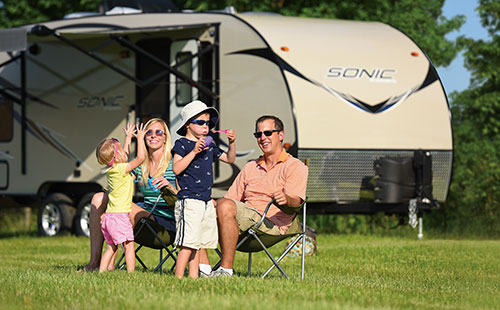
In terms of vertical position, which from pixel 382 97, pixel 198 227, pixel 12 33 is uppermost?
pixel 12 33

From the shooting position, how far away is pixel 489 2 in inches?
974

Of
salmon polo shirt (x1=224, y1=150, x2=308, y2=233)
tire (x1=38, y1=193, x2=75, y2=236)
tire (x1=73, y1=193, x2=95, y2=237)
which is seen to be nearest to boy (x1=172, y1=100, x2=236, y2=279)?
salmon polo shirt (x1=224, y1=150, x2=308, y2=233)

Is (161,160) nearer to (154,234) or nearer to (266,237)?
(154,234)

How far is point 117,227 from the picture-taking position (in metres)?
8.19

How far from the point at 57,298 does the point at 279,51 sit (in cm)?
686

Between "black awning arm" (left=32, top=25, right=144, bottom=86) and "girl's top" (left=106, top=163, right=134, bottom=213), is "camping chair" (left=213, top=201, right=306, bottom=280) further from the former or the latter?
"black awning arm" (left=32, top=25, right=144, bottom=86)

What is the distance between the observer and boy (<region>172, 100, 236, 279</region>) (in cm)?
748

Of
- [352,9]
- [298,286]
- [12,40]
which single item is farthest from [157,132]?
[352,9]

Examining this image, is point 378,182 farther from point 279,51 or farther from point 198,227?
point 198,227

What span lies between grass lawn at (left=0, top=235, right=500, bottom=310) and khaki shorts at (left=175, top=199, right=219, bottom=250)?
1.02 ft

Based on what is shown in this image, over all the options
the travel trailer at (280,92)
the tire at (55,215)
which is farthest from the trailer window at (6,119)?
the tire at (55,215)

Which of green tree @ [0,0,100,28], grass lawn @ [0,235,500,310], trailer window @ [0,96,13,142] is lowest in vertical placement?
grass lawn @ [0,235,500,310]

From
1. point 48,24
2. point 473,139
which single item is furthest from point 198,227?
point 473,139

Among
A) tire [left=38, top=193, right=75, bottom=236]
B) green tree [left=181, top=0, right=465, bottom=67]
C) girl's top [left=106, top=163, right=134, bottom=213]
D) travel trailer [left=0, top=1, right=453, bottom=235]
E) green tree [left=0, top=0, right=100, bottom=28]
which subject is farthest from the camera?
green tree [left=0, top=0, right=100, bottom=28]
